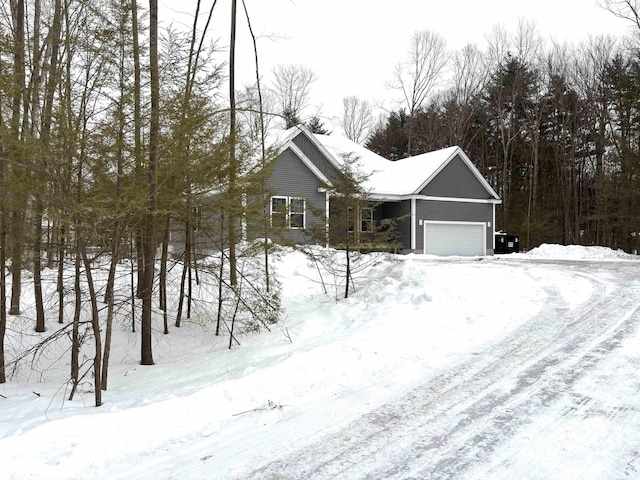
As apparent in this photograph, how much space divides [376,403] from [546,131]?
3347 cm

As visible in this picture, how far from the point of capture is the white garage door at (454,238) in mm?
22234

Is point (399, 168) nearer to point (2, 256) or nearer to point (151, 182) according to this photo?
point (151, 182)

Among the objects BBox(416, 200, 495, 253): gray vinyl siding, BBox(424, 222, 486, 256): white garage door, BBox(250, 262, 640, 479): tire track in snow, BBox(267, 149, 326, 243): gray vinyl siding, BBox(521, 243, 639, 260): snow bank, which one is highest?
BBox(267, 149, 326, 243): gray vinyl siding

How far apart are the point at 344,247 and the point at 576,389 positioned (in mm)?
6103

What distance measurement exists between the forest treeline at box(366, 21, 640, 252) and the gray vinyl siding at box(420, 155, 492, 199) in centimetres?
726

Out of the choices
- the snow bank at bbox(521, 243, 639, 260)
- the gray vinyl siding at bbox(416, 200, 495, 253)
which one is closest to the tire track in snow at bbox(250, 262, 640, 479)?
the snow bank at bbox(521, 243, 639, 260)

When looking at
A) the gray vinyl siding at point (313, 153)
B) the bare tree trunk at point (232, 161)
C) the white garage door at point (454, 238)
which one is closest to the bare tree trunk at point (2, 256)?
the bare tree trunk at point (232, 161)

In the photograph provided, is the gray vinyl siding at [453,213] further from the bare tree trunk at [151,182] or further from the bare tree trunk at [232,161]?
the bare tree trunk at [151,182]

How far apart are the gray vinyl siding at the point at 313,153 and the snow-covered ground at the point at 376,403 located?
12073 mm

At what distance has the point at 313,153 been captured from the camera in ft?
65.2

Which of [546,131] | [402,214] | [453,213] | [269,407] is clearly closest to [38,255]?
[269,407]

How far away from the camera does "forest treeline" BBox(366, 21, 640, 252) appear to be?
2755 centimetres

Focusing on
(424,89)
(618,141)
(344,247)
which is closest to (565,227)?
(618,141)

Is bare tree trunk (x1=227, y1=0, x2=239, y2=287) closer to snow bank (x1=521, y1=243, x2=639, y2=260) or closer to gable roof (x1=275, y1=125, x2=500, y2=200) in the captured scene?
gable roof (x1=275, y1=125, x2=500, y2=200)
